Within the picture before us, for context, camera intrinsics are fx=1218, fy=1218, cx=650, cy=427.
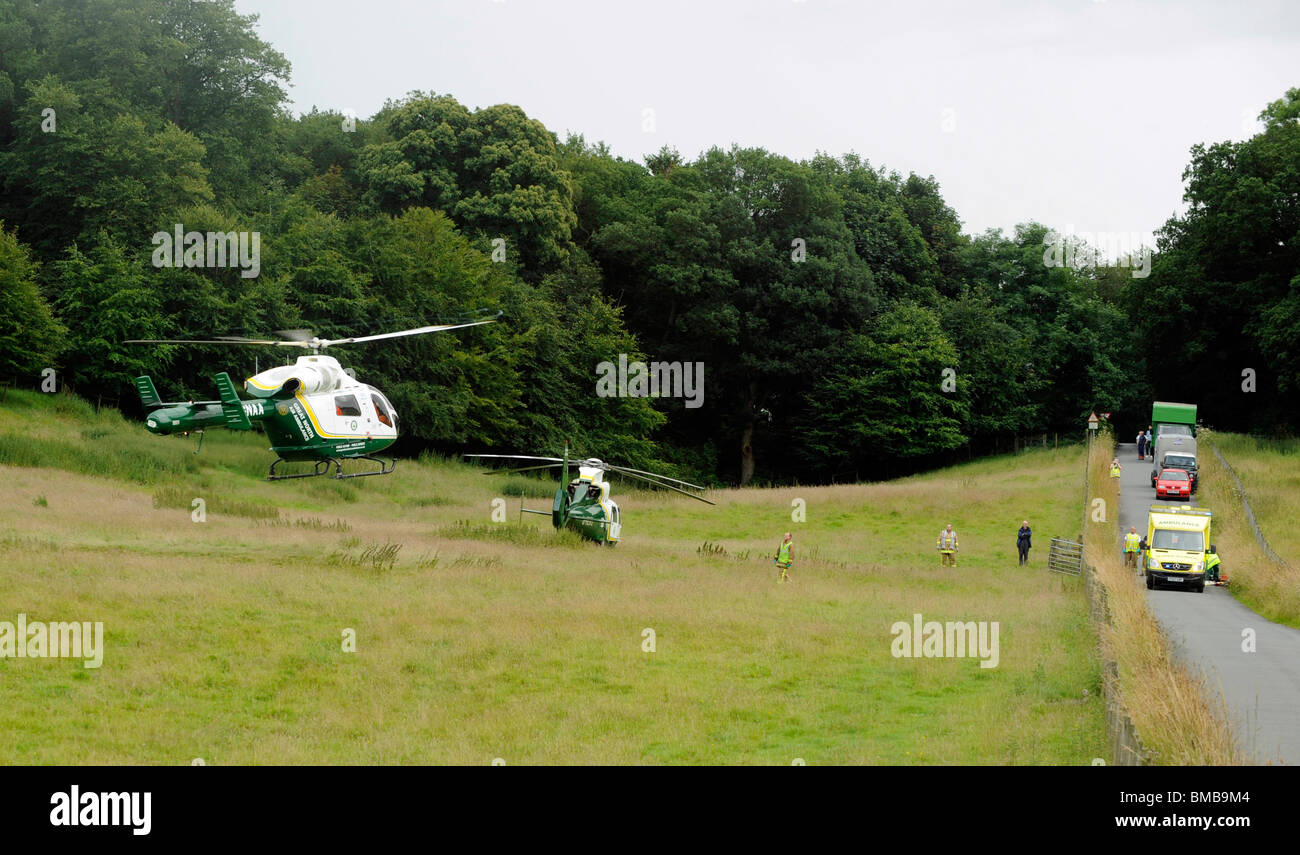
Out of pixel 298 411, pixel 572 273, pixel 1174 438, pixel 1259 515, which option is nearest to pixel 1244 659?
pixel 298 411

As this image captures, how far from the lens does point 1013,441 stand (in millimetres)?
92438

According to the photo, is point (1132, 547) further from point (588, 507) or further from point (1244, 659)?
point (588, 507)

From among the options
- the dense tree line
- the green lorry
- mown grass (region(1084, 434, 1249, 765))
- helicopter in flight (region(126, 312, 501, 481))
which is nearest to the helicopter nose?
helicopter in flight (region(126, 312, 501, 481))

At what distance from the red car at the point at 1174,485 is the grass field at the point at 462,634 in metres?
10.1

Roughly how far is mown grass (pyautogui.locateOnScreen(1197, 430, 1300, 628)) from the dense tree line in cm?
571

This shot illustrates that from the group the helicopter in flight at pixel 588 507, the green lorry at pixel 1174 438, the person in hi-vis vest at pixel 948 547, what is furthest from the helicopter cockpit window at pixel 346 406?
the green lorry at pixel 1174 438

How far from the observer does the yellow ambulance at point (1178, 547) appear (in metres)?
39.7

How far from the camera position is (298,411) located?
26.6 metres

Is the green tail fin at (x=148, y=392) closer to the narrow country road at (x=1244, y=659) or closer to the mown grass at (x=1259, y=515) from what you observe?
the narrow country road at (x=1244, y=659)

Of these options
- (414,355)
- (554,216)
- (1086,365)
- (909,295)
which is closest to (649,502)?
(414,355)

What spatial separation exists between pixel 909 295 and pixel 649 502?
3944 centimetres

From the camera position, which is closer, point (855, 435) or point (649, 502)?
point (649, 502)

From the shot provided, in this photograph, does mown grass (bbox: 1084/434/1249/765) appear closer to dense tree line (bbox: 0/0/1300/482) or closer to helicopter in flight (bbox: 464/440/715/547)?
helicopter in flight (bbox: 464/440/715/547)
